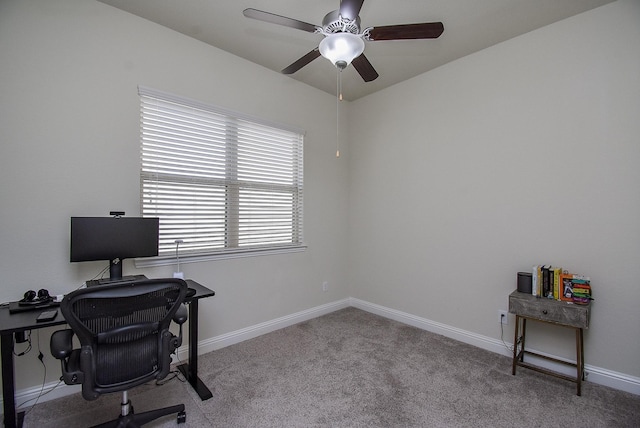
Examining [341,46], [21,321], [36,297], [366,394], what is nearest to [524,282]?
[366,394]

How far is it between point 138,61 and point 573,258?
13.0ft

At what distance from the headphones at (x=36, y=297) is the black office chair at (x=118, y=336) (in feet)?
1.78

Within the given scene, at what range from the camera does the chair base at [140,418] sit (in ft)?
5.56

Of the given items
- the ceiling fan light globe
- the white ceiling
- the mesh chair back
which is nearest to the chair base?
the mesh chair back

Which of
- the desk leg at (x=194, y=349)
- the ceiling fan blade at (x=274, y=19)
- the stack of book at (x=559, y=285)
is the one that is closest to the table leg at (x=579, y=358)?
the stack of book at (x=559, y=285)

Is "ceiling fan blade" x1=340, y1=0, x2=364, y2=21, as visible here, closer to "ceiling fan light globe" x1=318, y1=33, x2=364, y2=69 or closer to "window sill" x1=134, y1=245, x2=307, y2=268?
"ceiling fan light globe" x1=318, y1=33, x2=364, y2=69

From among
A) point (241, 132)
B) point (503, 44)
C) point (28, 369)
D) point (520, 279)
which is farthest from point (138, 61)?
point (520, 279)

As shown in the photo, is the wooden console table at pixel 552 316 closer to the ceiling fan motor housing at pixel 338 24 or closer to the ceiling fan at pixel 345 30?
the ceiling fan at pixel 345 30

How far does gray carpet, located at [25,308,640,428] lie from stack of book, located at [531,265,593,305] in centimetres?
69

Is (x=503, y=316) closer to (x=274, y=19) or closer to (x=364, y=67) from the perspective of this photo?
(x=364, y=67)

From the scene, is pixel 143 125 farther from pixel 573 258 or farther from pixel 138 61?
pixel 573 258

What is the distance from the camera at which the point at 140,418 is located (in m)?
1.76

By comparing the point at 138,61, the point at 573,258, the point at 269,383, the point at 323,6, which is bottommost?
the point at 269,383

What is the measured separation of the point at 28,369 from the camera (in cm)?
208
